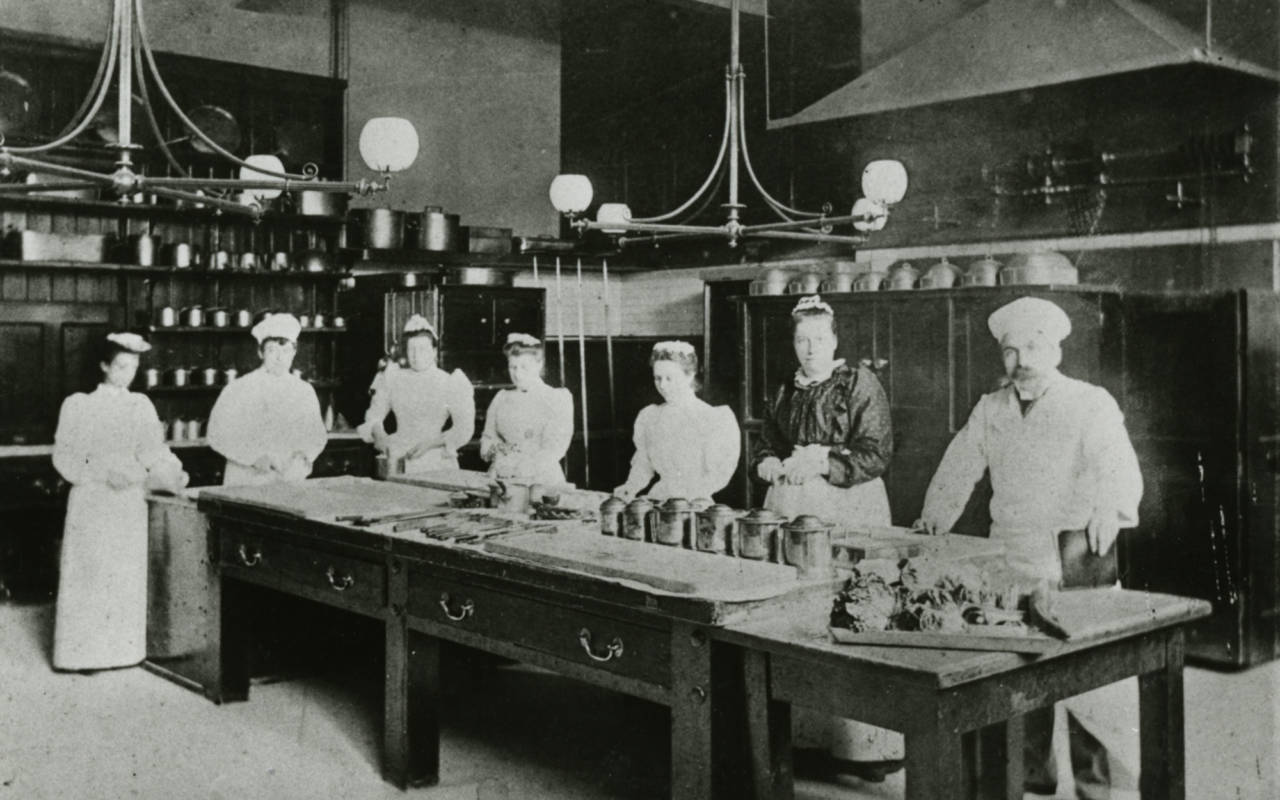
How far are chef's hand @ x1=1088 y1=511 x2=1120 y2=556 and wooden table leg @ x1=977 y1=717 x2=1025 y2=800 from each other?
67 centimetres

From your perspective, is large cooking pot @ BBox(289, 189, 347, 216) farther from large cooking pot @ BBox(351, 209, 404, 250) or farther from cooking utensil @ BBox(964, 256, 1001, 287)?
cooking utensil @ BBox(964, 256, 1001, 287)

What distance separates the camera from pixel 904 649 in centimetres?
250

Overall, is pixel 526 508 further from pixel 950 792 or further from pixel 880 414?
pixel 950 792

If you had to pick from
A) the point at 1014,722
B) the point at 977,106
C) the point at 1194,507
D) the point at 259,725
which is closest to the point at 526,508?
the point at 259,725

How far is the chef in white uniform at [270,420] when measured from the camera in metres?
6.53

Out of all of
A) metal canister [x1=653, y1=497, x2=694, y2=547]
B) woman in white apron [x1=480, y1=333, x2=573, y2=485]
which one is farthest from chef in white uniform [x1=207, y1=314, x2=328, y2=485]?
metal canister [x1=653, y1=497, x2=694, y2=547]

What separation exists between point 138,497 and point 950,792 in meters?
4.80

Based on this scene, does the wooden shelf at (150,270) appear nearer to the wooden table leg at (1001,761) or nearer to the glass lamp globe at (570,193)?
the glass lamp globe at (570,193)

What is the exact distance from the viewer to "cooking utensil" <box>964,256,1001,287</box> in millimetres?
6957

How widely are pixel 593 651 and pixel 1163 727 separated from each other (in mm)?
1437

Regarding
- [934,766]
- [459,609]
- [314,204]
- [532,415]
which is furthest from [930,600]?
[314,204]

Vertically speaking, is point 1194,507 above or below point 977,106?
below

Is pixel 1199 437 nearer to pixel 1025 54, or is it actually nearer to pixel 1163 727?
pixel 1025 54

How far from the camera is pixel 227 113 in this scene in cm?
831
